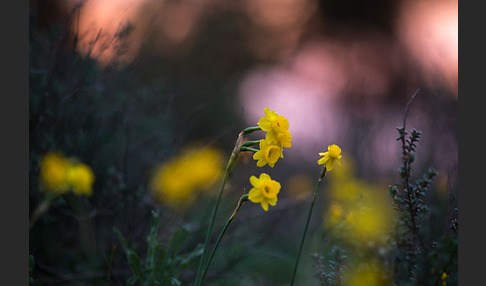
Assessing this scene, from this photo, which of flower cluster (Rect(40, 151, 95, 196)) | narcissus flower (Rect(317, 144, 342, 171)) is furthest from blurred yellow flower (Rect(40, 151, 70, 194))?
narcissus flower (Rect(317, 144, 342, 171))

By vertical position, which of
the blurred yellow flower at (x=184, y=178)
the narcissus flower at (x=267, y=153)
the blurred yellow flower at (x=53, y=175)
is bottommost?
the narcissus flower at (x=267, y=153)

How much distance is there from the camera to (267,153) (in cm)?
130

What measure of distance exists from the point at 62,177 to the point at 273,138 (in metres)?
1.26

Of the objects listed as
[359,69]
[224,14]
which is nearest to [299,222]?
[359,69]

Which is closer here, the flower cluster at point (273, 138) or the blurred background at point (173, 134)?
the flower cluster at point (273, 138)

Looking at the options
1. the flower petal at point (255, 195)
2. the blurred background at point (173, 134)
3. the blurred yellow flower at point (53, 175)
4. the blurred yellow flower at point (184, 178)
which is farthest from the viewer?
the blurred yellow flower at point (184, 178)

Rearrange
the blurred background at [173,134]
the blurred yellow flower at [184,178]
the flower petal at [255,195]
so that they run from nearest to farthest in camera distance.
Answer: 1. the flower petal at [255,195]
2. the blurred background at [173,134]
3. the blurred yellow flower at [184,178]

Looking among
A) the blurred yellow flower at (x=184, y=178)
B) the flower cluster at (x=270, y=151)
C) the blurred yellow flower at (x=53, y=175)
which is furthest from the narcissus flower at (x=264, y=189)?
the blurred yellow flower at (x=53, y=175)

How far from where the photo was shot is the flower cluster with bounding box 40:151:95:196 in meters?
2.11

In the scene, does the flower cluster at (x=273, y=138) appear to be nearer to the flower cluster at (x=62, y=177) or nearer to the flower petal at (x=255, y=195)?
the flower petal at (x=255, y=195)

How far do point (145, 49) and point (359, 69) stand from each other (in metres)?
2.20

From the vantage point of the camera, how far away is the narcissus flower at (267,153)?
130cm

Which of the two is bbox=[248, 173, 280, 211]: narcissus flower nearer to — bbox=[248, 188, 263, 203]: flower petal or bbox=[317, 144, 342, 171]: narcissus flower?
bbox=[248, 188, 263, 203]: flower petal

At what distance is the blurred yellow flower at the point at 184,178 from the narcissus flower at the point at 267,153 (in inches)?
42.7
